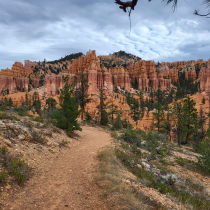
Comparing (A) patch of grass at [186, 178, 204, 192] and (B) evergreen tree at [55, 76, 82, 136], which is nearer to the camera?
(A) patch of grass at [186, 178, 204, 192]

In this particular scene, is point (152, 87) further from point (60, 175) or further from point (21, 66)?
point (60, 175)

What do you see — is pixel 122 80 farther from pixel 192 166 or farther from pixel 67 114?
pixel 192 166

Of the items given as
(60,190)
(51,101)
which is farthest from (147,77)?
(60,190)

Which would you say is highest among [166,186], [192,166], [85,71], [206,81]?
[85,71]

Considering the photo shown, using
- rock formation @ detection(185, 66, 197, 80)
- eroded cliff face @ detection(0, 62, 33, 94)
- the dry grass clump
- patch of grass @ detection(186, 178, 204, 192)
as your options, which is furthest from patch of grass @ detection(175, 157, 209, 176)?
rock formation @ detection(185, 66, 197, 80)

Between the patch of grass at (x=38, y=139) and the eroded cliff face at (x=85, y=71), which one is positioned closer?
the patch of grass at (x=38, y=139)

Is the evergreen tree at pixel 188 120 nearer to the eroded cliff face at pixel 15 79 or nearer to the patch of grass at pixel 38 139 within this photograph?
the patch of grass at pixel 38 139

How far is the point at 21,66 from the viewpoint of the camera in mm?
97812

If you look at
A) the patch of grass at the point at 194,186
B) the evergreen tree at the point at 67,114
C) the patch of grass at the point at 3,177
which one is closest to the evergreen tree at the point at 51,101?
the evergreen tree at the point at 67,114

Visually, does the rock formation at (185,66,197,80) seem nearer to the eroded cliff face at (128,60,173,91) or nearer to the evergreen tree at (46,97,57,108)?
the eroded cliff face at (128,60,173,91)

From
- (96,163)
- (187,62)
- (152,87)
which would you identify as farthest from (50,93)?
(187,62)

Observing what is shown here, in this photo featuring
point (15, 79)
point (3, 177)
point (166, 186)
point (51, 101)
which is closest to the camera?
point (3, 177)

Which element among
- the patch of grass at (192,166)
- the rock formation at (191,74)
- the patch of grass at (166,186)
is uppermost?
the rock formation at (191,74)

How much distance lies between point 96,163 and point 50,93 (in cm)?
6913
